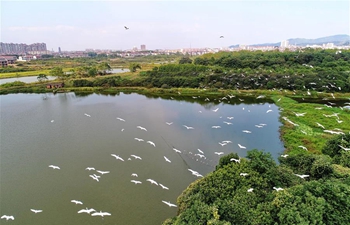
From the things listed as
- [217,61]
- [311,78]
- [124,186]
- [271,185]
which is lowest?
[124,186]

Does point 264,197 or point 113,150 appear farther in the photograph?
point 113,150

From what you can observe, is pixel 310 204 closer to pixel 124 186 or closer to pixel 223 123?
pixel 124 186

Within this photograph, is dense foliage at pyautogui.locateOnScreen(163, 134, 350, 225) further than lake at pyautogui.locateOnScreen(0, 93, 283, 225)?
No

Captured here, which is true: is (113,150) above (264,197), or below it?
below

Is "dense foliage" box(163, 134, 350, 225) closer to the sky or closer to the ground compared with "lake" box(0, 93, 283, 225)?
closer to the sky

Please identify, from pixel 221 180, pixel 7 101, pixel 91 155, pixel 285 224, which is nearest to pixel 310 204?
pixel 285 224
